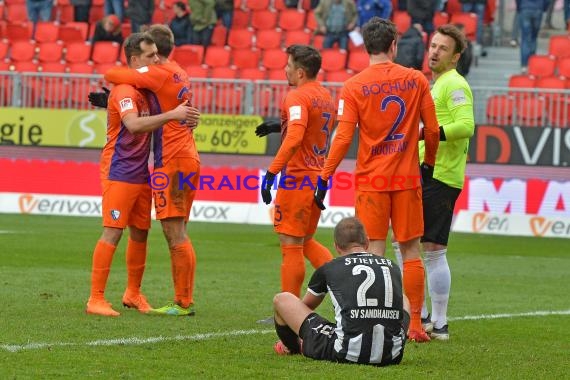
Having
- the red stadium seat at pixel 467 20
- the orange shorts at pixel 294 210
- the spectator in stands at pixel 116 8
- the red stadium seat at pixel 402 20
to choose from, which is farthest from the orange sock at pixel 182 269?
the spectator in stands at pixel 116 8

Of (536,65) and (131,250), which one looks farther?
(536,65)

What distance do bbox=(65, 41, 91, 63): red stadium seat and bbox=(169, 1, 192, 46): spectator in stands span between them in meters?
1.83

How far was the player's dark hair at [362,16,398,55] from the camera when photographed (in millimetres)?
8867

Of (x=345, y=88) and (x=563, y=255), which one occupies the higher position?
(x=345, y=88)

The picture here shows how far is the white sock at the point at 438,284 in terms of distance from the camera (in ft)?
30.6

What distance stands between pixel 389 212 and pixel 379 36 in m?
1.20

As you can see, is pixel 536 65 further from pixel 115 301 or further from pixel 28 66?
pixel 115 301

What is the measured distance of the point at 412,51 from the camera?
2331 cm

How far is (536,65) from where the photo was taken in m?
24.5

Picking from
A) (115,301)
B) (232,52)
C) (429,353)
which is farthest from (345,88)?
(232,52)

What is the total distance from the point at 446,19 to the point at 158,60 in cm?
1659

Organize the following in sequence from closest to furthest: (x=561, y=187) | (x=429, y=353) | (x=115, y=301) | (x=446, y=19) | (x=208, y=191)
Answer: (x=429, y=353) < (x=115, y=301) < (x=561, y=187) < (x=208, y=191) < (x=446, y=19)

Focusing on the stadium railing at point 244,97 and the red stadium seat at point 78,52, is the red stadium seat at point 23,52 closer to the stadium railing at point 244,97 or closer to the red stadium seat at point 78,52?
the red stadium seat at point 78,52

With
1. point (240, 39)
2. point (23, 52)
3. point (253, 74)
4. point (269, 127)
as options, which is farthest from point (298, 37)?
point (269, 127)
